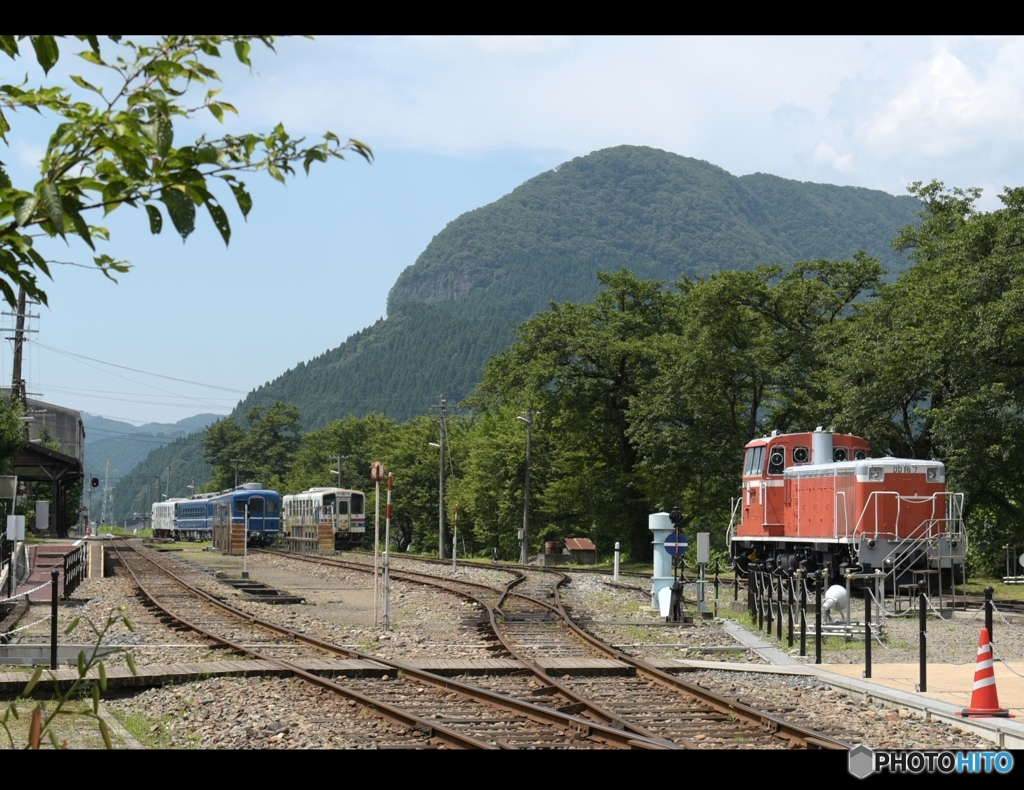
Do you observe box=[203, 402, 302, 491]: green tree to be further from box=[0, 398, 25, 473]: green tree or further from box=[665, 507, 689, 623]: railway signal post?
box=[665, 507, 689, 623]: railway signal post

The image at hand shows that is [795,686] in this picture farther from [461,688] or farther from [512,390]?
[512,390]

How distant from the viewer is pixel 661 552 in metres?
21.1

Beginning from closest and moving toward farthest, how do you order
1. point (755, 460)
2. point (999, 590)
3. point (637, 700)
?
1. point (637, 700)
2. point (755, 460)
3. point (999, 590)

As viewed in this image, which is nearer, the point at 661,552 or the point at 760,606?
the point at 760,606

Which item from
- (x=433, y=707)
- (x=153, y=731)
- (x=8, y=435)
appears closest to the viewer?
(x=153, y=731)

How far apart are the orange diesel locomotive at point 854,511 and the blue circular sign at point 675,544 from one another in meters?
3.83

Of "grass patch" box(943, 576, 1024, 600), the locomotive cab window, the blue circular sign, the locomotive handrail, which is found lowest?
"grass patch" box(943, 576, 1024, 600)

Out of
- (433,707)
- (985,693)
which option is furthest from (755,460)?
(433,707)

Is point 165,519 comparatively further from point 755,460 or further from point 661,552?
point 661,552

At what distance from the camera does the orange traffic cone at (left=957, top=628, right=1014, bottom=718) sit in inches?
373

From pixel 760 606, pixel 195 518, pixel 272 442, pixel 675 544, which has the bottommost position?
pixel 195 518

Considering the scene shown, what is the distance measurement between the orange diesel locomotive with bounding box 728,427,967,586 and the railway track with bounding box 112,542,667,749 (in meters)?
11.4

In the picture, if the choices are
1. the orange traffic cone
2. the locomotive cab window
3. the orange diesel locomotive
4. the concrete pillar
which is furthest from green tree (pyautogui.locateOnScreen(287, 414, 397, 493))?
the orange traffic cone

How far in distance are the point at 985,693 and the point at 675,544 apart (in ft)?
35.0
